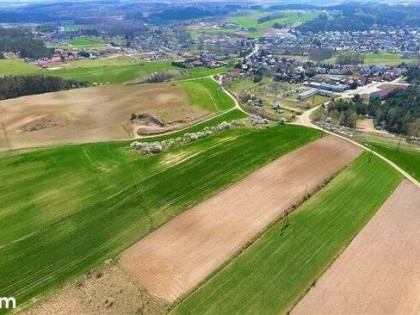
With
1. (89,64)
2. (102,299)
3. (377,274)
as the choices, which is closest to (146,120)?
(102,299)

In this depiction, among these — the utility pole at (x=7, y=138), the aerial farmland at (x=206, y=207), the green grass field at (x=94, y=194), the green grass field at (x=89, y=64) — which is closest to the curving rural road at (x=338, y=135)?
the aerial farmland at (x=206, y=207)

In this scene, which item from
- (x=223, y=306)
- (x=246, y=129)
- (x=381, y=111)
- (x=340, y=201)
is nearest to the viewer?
(x=223, y=306)

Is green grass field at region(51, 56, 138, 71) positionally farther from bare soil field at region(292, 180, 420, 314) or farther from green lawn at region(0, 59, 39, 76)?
bare soil field at region(292, 180, 420, 314)

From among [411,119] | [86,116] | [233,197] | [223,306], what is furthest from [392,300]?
[86,116]

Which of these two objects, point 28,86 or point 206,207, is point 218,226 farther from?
point 28,86

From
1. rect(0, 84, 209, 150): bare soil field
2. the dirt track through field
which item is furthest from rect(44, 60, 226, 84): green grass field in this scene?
the dirt track through field

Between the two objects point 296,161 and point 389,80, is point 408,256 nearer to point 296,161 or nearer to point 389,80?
point 296,161
